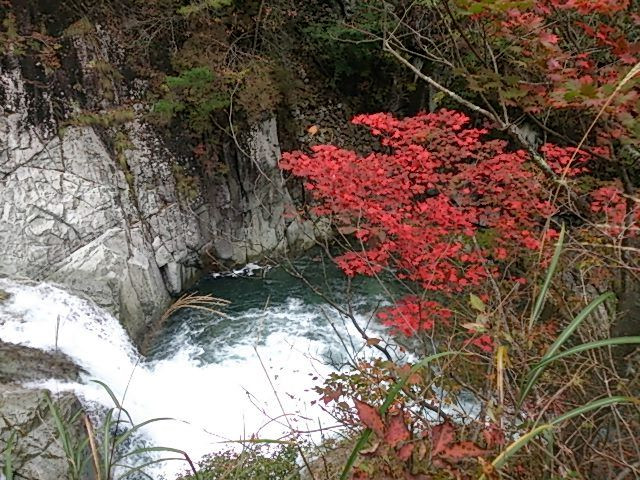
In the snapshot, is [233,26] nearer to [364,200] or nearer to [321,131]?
[321,131]

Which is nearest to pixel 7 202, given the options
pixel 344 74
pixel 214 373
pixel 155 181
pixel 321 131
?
pixel 155 181

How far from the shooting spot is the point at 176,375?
6051 mm

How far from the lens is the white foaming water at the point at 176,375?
523cm

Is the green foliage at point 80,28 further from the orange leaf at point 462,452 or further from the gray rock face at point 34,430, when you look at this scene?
the orange leaf at point 462,452

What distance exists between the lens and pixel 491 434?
1.14 meters

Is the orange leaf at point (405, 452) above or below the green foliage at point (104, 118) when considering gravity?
below

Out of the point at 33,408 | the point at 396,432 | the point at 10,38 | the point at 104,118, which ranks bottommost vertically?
the point at 33,408

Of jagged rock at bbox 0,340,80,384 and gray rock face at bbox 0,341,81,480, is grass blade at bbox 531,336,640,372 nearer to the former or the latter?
gray rock face at bbox 0,341,81,480

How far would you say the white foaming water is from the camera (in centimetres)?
523

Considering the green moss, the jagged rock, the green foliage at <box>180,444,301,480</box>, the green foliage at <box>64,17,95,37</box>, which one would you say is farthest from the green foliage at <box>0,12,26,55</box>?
the green foliage at <box>180,444,301,480</box>

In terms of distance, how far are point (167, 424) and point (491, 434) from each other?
495 cm

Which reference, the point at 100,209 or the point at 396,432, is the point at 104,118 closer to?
the point at 100,209

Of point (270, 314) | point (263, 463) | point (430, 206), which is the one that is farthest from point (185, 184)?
point (263, 463)

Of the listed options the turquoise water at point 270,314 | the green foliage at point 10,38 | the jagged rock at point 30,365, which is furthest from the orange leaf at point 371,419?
the green foliage at point 10,38
